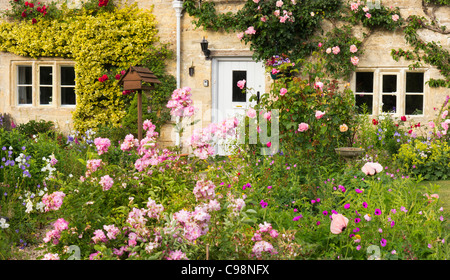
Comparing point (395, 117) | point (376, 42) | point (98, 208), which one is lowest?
point (98, 208)

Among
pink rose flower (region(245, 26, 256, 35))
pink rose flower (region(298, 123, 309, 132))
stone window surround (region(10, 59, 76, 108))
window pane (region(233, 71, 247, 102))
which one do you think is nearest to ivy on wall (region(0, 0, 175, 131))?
stone window surround (region(10, 59, 76, 108))

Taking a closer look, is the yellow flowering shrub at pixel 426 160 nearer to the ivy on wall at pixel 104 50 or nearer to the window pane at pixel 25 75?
the ivy on wall at pixel 104 50

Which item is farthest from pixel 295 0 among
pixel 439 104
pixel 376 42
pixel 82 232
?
pixel 82 232

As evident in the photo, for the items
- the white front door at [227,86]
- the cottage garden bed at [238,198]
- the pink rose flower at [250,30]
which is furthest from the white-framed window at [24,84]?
the pink rose flower at [250,30]

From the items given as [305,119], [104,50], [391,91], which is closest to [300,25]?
[391,91]

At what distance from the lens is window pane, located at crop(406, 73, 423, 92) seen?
9008mm

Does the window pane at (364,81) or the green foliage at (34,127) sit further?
the green foliage at (34,127)

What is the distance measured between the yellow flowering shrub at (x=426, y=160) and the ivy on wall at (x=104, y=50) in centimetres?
468

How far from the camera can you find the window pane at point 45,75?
10.3 metres

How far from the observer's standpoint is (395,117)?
865 cm

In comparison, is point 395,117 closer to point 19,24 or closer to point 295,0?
point 295,0

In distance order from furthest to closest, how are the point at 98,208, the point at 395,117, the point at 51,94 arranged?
the point at 51,94 < the point at 395,117 < the point at 98,208

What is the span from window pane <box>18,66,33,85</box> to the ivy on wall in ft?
2.40
